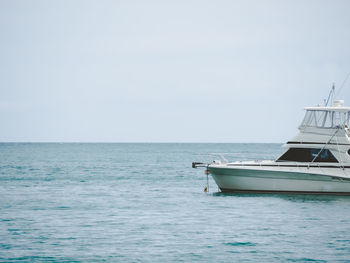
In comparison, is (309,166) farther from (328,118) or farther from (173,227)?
(173,227)

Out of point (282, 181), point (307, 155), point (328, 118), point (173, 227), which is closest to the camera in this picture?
point (173, 227)

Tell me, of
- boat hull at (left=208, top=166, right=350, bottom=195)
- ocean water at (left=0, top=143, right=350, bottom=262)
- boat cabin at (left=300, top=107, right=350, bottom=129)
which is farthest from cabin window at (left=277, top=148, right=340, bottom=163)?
ocean water at (left=0, top=143, right=350, bottom=262)

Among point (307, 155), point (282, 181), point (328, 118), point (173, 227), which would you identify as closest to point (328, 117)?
point (328, 118)

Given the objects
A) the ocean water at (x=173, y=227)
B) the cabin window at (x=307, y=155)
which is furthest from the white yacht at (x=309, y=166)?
the ocean water at (x=173, y=227)

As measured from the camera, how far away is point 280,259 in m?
15.8

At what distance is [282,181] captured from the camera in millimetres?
26938

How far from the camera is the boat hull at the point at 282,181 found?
87.7ft

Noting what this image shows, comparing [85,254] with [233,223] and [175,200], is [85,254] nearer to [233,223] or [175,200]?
[233,223]

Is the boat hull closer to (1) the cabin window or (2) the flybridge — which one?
(1) the cabin window

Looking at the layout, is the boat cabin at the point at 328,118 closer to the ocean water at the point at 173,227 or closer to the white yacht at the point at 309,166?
the white yacht at the point at 309,166

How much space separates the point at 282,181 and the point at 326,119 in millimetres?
4198

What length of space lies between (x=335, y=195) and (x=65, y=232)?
46.9ft

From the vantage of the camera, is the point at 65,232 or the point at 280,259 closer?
the point at 280,259

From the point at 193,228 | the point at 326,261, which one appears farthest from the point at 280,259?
the point at 193,228
